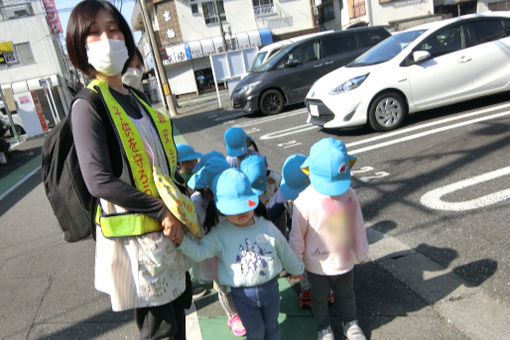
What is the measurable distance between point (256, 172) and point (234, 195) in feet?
1.62

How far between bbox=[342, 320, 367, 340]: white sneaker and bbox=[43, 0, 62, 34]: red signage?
26.3 meters

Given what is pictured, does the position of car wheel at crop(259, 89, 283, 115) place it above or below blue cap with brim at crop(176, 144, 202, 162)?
below

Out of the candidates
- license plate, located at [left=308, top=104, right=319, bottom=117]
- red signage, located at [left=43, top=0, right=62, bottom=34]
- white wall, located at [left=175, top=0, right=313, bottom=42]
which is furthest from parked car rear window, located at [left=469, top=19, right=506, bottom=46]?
red signage, located at [left=43, top=0, right=62, bottom=34]

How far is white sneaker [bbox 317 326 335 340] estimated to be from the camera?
6.51ft

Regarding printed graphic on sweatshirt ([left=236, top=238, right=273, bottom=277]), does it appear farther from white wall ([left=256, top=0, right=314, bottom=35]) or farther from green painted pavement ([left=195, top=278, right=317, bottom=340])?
white wall ([left=256, top=0, right=314, bottom=35])

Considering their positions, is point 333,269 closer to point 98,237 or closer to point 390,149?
point 98,237

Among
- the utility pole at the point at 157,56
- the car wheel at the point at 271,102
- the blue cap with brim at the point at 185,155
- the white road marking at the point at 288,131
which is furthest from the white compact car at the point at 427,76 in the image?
the utility pole at the point at 157,56

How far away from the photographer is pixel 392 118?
231 inches

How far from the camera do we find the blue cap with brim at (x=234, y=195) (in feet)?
5.50

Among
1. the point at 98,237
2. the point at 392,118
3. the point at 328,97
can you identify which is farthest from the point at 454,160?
the point at 98,237

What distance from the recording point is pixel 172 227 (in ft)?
4.81

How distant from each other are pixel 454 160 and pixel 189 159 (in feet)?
10.2

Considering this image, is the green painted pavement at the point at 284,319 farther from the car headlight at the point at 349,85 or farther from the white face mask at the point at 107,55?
the car headlight at the point at 349,85

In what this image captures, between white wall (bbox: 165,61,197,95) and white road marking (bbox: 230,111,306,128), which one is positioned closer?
white road marking (bbox: 230,111,306,128)
